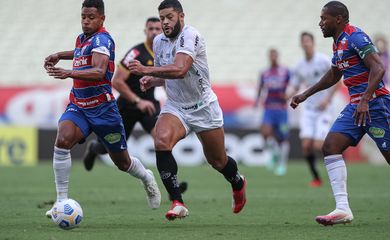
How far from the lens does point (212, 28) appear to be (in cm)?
2802

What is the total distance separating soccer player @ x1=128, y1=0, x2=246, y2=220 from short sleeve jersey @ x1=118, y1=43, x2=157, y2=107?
2608 mm

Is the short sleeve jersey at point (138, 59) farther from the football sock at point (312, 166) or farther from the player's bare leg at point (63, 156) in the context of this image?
the football sock at point (312, 166)

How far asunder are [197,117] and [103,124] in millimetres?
1037

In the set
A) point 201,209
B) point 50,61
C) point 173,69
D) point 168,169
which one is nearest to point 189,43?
point 173,69

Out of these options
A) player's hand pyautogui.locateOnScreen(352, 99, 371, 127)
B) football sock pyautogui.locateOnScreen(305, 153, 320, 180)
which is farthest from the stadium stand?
player's hand pyautogui.locateOnScreen(352, 99, 371, 127)

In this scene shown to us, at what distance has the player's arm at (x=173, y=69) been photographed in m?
8.27

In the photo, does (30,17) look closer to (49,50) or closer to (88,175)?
(49,50)

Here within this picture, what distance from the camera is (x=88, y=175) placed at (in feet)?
59.8

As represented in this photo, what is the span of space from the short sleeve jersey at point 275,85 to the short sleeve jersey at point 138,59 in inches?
315

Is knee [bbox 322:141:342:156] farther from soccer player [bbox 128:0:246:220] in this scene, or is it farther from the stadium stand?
the stadium stand

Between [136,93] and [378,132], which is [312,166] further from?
[378,132]

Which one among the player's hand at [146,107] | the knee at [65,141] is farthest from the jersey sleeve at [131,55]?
the knee at [65,141]

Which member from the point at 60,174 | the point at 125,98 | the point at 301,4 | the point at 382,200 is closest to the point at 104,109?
the point at 60,174

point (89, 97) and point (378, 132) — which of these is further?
point (89, 97)
